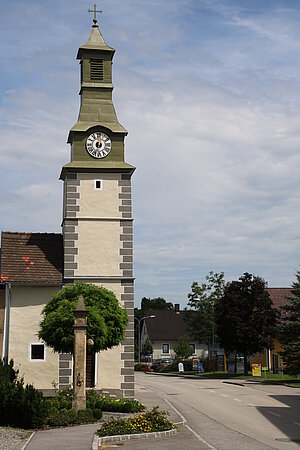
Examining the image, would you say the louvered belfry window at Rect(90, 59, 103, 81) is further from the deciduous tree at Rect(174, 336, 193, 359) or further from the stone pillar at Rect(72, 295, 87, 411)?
the deciduous tree at Rect(174, 336, 193, 359)

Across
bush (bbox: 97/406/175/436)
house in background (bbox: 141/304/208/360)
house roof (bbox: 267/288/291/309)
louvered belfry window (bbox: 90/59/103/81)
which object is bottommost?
bush (bbox: 97/406/175/436)

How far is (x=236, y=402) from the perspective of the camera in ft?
93.0

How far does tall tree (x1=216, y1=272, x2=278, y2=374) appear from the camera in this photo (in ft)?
166

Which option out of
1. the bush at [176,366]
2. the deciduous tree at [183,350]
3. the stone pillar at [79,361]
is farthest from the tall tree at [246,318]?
the stone pillar at [79,361]

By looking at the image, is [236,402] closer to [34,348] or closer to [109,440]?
[34,348]

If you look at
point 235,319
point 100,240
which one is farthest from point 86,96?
point 235,319

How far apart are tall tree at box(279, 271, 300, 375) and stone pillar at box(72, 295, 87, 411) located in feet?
74.6

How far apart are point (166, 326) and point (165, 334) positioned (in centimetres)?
204

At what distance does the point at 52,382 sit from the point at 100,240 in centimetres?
656

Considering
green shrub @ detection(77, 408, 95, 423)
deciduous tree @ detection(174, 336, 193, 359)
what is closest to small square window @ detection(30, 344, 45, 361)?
A: green shrub @ detection(77, 408, 95, 423)

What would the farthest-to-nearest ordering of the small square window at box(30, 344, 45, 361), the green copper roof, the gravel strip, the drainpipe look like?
the green copper roof, the small square window at box(30, 344, 45, 361), the drainpipe, the gravel strip

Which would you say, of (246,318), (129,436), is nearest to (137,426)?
(129,436)

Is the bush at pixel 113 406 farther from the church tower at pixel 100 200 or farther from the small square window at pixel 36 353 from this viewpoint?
the small square window at pixel 36 353

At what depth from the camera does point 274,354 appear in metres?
62.0
